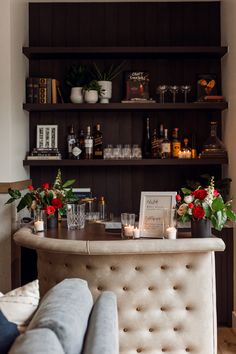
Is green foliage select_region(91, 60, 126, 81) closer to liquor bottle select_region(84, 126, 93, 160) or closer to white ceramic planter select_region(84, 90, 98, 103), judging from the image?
white ceramic planter select_region(84, 90, 98, 103)

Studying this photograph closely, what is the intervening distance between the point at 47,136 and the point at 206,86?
151 cm

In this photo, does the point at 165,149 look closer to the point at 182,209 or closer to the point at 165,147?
the point at 165,147

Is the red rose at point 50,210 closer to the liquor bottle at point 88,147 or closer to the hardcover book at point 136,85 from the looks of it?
the liquor bottle at point 88,147

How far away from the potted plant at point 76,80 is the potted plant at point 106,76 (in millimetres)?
128

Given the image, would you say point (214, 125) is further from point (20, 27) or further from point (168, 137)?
point (20, 27)

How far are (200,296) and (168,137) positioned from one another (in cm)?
209

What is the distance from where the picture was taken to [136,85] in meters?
4.67

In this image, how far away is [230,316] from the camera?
4168 millimetres

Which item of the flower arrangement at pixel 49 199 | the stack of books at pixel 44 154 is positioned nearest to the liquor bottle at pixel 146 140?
the stack of books at pixel 44 154

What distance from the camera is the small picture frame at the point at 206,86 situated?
464 centimetres

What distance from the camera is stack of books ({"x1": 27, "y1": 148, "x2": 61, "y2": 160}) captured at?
453 cm

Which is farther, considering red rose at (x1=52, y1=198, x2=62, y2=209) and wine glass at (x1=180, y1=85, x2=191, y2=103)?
wine glass at (x1=180, y1=85, x2=191, y2=103)

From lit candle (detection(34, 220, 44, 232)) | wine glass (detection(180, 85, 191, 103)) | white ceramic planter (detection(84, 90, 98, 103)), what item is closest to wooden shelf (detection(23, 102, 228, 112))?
white ceramic planter (detection(84, 90, 98, 103))

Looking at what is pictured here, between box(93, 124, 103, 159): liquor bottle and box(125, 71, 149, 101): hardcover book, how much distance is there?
0.40 metres
